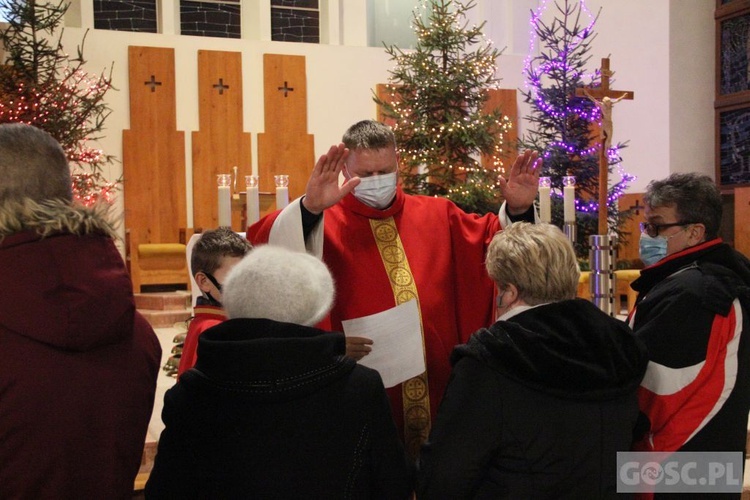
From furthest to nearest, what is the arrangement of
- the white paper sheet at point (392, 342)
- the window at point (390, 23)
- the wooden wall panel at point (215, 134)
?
the window at point (390, 23), the wooden wall panel at point (215, 134), the white paper sheet at point (392, 342)

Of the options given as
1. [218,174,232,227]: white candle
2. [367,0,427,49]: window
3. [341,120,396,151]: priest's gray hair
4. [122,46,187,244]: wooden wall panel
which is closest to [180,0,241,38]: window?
[122,46,187,244]: wooden wall panel

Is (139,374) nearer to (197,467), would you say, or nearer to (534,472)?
(197,467)

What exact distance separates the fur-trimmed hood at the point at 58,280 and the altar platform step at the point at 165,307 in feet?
25.0

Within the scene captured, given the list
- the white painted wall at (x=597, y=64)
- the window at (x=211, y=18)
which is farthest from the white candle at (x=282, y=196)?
the window at (x=211, y=18)

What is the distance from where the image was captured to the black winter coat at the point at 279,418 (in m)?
1.56

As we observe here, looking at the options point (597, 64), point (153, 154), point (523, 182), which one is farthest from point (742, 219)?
point (153, 154)

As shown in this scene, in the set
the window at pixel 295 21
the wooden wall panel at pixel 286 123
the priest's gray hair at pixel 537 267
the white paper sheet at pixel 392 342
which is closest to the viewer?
the priest's gray hair at pixel 537 267

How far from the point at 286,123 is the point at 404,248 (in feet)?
28.1

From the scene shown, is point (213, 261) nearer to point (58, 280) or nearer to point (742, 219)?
point (58, 280)

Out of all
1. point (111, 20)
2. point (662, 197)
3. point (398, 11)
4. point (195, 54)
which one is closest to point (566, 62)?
point (398, 11)

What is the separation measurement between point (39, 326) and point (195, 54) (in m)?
9.96

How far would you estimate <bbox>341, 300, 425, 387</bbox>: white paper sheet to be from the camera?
8.50ft

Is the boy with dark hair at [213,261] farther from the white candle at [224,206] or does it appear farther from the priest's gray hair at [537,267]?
the priest's gray hair at [537,267]

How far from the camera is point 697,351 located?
219 cm
